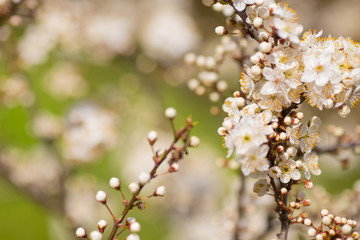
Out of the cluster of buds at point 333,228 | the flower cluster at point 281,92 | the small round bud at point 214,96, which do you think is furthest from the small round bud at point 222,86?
the cluster of buds at point 333,228

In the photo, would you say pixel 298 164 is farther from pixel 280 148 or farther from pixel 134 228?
pixel 134 228

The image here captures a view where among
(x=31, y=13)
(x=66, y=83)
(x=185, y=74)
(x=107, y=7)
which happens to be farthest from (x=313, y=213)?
(x=107, y=7)

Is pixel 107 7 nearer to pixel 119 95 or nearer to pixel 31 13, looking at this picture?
pixel 119 95

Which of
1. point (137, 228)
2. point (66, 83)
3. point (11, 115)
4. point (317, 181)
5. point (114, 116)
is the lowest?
point (137, 228)

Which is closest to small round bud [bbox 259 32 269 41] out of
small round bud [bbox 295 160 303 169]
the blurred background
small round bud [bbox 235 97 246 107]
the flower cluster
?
the flower cluster

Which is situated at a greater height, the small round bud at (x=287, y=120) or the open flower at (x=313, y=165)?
the small round bud at (x=287, y=120)

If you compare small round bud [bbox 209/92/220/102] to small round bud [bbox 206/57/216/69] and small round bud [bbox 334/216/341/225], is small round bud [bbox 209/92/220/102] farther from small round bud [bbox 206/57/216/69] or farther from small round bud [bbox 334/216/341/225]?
small round bud [bbox 334/216/341/225]

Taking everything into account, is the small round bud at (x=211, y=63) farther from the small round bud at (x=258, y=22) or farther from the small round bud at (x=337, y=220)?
the small round bud at (x=337, y=220)
